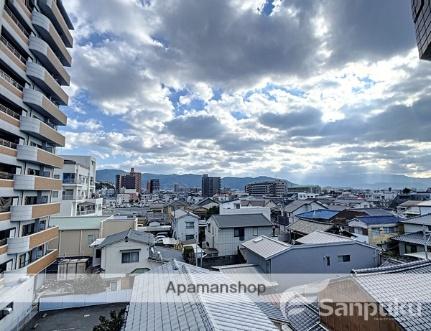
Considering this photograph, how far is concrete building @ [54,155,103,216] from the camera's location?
34.5m

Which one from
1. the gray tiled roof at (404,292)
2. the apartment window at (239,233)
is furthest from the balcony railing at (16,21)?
the apartment window at (239,233)

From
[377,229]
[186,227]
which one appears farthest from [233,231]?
[377,229]

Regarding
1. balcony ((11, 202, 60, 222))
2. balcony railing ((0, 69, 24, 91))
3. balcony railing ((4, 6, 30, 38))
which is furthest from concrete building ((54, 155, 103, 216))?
balcony railing ((4, 6, 30, 38))

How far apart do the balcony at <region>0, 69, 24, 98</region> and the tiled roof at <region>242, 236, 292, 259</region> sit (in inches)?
762

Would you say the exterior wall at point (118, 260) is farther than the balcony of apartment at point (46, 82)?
Yes

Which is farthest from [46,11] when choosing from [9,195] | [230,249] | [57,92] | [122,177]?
[122,177]

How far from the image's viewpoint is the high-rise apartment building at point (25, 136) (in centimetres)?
1555

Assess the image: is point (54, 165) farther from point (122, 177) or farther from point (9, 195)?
point (122, 177)

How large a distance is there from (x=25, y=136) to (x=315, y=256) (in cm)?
2210

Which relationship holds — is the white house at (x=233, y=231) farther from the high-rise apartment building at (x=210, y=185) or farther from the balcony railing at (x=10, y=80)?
the high-rise apartment building at (x=210, y=185)

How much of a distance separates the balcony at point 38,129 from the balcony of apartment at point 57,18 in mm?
8814

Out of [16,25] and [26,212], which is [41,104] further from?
[26,212]

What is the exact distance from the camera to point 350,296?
780 centimetres

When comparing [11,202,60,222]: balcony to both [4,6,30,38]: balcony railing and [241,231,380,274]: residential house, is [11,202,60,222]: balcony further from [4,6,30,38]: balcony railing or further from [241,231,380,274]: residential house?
[241,231,380,274]: residential house
